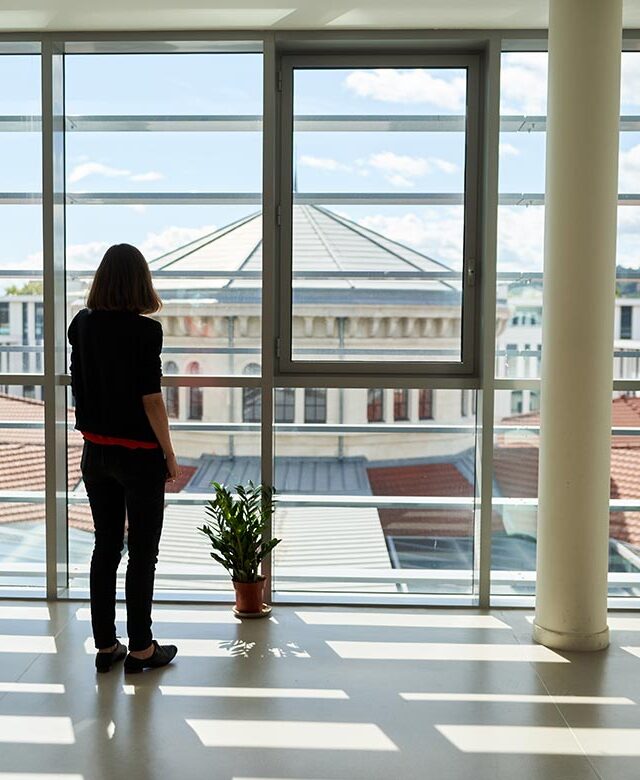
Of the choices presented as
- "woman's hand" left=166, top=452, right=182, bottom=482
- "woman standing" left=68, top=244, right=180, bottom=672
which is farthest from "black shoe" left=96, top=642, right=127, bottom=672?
"woman's hand" left=166, top=452, right=182, bottom=482

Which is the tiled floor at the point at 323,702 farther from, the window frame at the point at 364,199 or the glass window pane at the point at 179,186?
the glass window pane at the point at 179,186

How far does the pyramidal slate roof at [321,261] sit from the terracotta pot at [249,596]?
1.45 metres

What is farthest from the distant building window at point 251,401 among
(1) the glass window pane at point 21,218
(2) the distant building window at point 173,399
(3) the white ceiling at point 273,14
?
(3) the white ceiling at point 273,14

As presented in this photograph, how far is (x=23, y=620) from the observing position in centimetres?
455

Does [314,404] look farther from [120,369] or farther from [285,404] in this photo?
[120,369]

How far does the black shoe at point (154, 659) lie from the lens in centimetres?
384

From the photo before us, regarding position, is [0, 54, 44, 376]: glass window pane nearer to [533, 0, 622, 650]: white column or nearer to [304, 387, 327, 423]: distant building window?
[304, 387, 327, 423]: distant building window

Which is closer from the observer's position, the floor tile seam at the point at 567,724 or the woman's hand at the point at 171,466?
the floor tile seam at the point at 567,724

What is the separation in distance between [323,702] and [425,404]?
1.83 metres

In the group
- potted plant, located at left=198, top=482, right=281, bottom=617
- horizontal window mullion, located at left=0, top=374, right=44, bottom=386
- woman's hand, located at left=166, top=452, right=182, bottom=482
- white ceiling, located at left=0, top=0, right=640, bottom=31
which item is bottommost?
potted plant, located at left=198, top=482, right=281, bottom=617

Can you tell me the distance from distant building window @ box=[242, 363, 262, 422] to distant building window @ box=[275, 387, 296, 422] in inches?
3.8

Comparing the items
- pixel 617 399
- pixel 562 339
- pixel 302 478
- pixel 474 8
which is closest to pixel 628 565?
pixel 617 399

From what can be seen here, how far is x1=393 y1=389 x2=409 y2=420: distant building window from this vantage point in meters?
4.95

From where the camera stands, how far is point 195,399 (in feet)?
16.4
